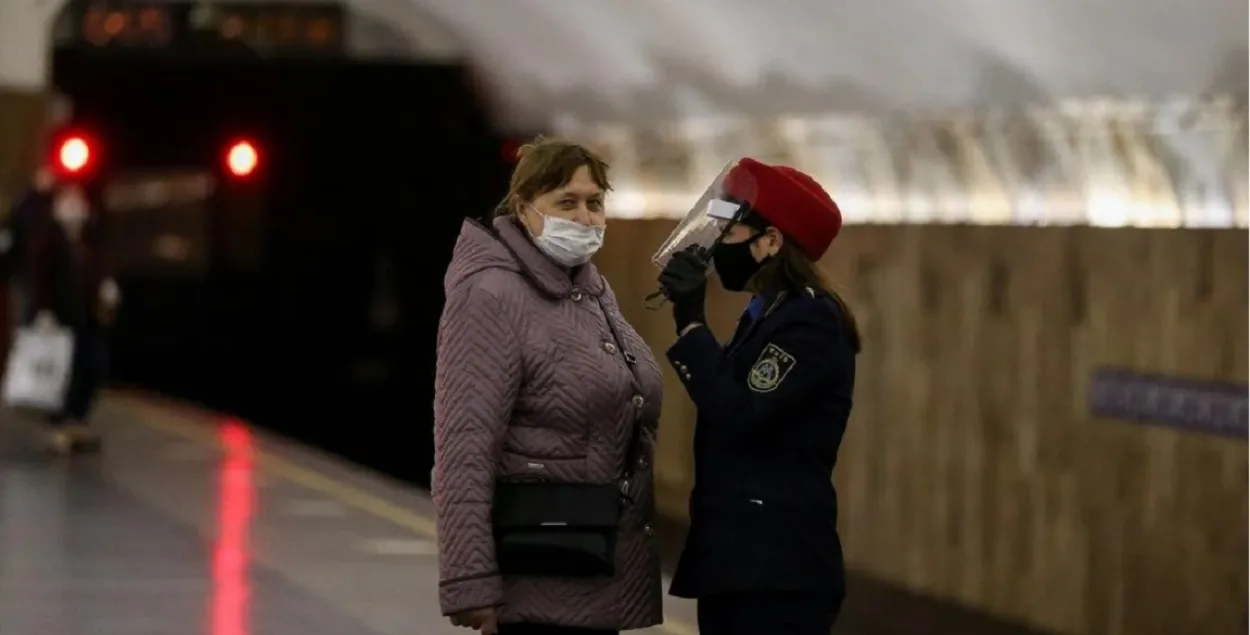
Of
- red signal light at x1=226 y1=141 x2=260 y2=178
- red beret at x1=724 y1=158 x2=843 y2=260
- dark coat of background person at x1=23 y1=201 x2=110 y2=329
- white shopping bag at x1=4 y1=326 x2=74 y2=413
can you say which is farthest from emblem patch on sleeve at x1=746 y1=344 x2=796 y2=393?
red signal light at x1=226 y1=141 x2=260 y2=178

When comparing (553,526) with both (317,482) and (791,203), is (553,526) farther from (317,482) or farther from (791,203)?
(317,482)

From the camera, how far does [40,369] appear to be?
48.3ft

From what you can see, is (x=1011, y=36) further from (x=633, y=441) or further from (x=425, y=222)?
(x=425, y=222)

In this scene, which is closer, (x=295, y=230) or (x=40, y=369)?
(x=40, y=369)

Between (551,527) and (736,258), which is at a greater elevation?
(736,258)

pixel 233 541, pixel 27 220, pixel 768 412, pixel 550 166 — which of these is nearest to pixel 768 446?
pixel 768 412

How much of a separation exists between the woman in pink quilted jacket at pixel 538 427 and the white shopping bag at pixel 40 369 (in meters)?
10.0

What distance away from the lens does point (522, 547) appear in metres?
5.03

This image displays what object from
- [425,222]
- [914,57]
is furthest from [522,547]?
[425,222]

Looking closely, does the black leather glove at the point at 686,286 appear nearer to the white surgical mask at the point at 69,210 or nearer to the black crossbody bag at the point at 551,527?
the black crossbody bag at the point at 551,527

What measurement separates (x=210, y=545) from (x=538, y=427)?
6.09m

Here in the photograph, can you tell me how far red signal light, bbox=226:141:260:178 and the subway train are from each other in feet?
6.14

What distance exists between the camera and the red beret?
5090 millimetres

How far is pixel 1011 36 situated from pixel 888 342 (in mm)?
2241
